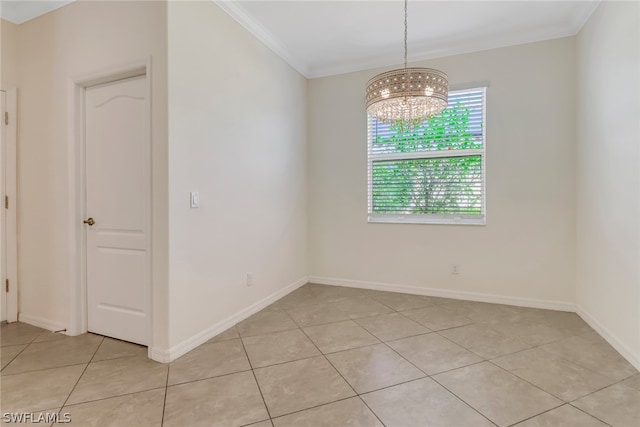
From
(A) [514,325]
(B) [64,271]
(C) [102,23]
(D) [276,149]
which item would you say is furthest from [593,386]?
(C) [102,23]

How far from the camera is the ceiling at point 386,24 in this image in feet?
8.87

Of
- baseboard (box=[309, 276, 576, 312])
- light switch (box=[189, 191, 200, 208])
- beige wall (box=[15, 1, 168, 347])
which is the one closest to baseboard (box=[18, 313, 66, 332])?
beige wall (box=[15, 1, 168, 347])

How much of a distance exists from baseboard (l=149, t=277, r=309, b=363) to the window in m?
1.61

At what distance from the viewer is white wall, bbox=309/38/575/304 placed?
10.2 ft

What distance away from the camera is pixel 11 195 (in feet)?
9.20

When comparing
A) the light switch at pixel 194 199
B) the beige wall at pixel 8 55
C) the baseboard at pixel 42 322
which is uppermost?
the beige wall at pixel 8 55

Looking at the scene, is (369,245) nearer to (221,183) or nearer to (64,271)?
(221,183)

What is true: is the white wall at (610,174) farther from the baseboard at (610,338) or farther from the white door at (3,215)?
the white door at (3,215)

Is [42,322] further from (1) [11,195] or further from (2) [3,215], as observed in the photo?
(1) [11,195]

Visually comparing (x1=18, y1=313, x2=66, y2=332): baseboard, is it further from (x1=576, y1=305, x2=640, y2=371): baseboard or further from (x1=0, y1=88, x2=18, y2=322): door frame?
(x1=576, y1=305, x2=640, y2=371): baseboard

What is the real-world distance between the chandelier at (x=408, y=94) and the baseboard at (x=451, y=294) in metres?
2.14

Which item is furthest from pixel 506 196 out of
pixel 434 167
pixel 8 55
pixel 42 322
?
pixel 8 55

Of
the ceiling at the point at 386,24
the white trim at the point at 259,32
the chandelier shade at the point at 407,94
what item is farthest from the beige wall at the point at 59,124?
the chandelier shade at the point at 407,94

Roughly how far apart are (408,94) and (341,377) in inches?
73.7
